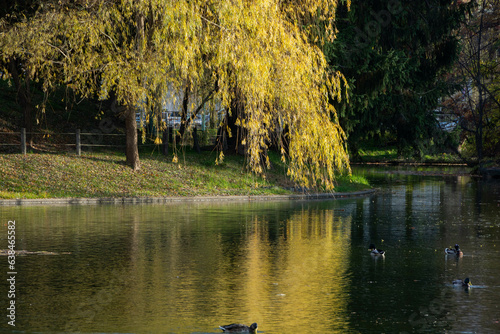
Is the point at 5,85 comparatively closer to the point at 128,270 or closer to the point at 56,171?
the point at 56,171

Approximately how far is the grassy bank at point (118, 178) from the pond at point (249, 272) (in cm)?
443

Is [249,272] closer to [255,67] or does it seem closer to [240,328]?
[240,328]

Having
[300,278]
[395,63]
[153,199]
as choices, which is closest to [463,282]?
[300,278]

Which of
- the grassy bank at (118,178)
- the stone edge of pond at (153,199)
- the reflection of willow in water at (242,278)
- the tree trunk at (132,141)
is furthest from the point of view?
the tree trunk at (132,141)

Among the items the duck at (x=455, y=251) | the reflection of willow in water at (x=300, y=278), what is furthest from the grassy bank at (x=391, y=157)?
the duck at (x=455, y=251)

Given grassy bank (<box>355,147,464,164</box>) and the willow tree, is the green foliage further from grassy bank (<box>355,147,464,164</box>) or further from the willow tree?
grassy bank (<box>355,147,464,164</box>)

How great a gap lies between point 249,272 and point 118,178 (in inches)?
714

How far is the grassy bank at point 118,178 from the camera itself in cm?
2723

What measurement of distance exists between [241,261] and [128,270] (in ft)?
7.40

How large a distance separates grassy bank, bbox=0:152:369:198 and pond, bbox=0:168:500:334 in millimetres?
4429

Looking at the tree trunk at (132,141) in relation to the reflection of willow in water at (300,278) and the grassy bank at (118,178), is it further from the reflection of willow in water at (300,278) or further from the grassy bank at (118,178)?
the reflection of willow in water at (300,278)

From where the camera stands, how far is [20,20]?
2916 cm

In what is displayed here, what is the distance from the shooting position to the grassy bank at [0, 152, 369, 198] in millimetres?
27234

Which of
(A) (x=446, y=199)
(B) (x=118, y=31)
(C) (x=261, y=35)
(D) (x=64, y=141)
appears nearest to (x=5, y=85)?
(D) (x=64, y=141)
